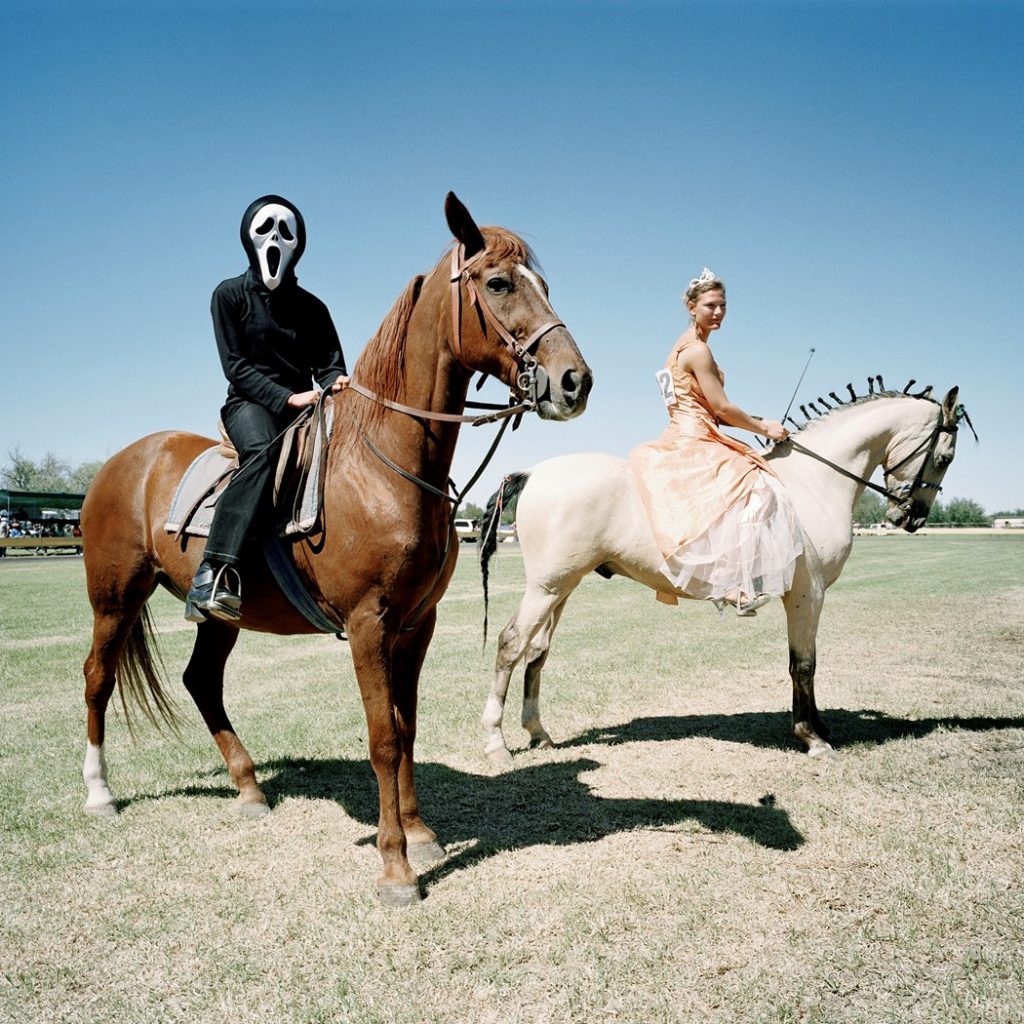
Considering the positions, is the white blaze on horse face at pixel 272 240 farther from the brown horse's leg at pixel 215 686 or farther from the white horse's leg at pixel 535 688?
the white horse's leg at pixel 535 688

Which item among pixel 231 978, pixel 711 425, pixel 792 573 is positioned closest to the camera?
pixel 231 978

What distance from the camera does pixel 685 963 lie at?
10.3 feet

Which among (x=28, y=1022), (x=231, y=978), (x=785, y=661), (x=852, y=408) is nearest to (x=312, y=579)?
(x=231, y=978)

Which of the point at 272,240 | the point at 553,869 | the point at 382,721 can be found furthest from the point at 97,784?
the point at 272,240

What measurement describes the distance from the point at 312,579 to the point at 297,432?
88cm

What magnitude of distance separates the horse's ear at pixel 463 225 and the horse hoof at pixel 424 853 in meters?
3.29

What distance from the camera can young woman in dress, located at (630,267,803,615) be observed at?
5793 mm

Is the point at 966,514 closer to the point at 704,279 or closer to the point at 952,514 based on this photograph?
the point at 952,514

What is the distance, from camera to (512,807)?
5.11m

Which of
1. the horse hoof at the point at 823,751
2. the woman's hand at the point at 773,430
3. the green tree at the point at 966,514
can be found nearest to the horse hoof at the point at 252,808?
the horse hoof at the point at 823,751

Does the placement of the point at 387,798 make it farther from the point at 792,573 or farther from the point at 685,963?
the point at 792,573

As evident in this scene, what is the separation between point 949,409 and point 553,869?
5.69m

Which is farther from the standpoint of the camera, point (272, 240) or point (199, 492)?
point (199, 492)

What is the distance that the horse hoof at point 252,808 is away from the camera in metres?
4.97
